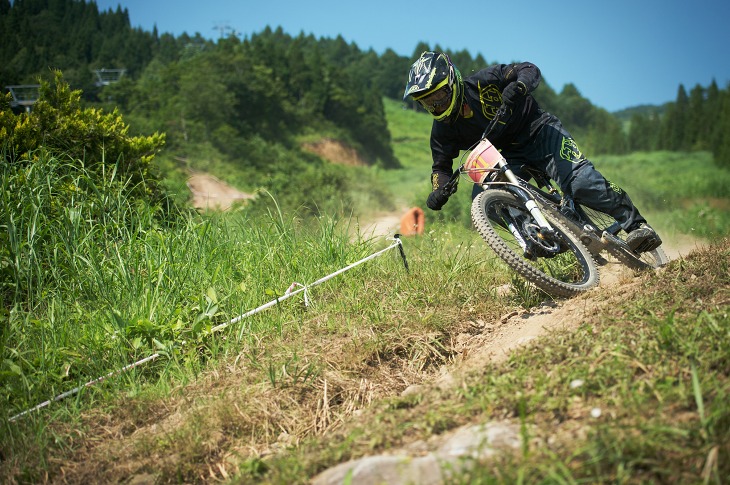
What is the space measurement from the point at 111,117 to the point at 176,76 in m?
36.8

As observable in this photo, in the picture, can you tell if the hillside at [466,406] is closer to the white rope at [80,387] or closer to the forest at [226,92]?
the white rope at [80,387]

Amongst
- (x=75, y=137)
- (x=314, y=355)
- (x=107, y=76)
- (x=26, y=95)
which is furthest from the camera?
(x=107, y=76)

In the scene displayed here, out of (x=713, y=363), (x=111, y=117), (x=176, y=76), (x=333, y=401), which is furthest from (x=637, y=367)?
(x=176, y=76)

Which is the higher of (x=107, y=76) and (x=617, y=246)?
(x=107, y=76)

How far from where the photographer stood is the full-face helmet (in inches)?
179

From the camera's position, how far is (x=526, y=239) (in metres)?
4.69

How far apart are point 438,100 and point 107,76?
41350mm

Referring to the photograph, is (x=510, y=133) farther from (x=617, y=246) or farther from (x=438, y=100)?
(x=617, y=246)

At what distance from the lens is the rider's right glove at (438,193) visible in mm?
4922

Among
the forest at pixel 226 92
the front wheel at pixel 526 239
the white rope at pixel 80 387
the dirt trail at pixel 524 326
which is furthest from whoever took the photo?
the forest at pixel 226 92

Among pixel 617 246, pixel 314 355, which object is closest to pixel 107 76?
pixel 617 246

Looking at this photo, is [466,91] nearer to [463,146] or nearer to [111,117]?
[463,146]

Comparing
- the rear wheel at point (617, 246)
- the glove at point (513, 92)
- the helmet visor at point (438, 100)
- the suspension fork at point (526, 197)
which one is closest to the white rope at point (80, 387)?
the helmet visor at point (438, 100)

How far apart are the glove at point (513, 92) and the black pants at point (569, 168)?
54cm
